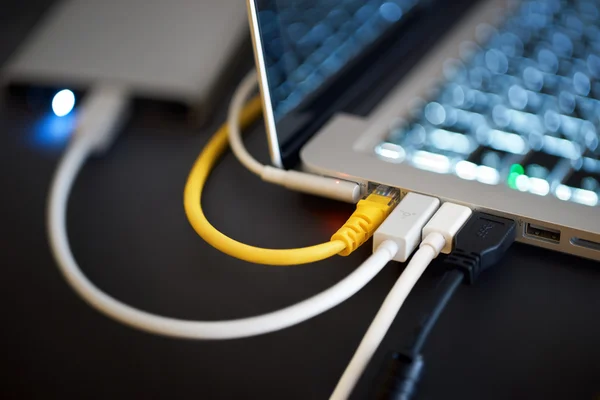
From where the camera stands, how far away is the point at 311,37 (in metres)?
0.60

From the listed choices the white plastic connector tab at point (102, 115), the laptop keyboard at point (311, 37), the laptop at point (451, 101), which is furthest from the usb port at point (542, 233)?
the white plastic connector tab at point (102, 115)

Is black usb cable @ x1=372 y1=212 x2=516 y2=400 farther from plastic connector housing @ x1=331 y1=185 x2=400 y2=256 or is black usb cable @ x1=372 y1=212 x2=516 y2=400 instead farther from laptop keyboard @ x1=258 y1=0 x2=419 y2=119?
laptop keyboard @ x1=258 y1=0 x2=419 y2=119

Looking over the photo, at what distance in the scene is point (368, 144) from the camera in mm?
581

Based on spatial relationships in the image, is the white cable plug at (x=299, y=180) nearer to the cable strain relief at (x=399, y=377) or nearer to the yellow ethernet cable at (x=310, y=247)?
the yellow ethernet cable at (x=310, y=247)

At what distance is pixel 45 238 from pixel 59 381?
0.51 ft

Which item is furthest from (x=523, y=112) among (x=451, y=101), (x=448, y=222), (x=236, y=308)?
(x=236, y=308)

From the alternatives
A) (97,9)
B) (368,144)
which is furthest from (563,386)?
(97,9)

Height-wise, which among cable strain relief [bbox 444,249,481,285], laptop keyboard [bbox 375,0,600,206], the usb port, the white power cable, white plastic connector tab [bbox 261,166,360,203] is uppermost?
laptop keyboard [bbox 375,0,600,206]

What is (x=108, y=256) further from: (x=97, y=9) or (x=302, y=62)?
(x=97, y=9)

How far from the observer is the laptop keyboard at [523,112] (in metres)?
0.55

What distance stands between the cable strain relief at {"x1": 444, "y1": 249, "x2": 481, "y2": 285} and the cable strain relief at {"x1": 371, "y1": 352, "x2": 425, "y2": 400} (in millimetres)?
96

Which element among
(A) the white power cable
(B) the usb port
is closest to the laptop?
(B) the usb port

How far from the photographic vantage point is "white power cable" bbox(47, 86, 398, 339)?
16.5 inches

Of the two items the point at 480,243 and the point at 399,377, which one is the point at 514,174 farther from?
the point at 399,377
